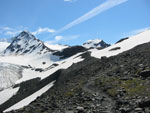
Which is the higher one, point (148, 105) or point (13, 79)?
point (13, 79)

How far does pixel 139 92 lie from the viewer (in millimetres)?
31000

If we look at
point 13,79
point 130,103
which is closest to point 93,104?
point 130,103

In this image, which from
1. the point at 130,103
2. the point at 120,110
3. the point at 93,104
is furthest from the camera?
the point at 93,104

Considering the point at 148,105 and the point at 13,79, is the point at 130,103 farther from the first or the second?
the point at 13,79

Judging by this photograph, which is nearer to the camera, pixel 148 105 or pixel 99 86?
pixel 148 105

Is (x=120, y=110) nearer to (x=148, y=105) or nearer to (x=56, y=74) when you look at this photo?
(x=148, y=105)

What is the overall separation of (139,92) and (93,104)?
7393mm

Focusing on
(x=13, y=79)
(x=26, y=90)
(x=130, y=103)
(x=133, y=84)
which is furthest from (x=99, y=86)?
(x=13, y=79)

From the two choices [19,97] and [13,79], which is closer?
[19,97]

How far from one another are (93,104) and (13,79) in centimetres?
16839

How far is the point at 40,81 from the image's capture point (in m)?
109

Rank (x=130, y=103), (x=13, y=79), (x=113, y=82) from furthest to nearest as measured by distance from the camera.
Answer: (x=13, y=79), (x=113, y=82), (x=130, y=103)

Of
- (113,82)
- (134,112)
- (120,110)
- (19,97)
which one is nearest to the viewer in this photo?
(134,112)

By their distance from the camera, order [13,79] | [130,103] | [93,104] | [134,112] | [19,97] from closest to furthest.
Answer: [134,112] → [130,103] → [93,104] → [19,97] → [13,79]
